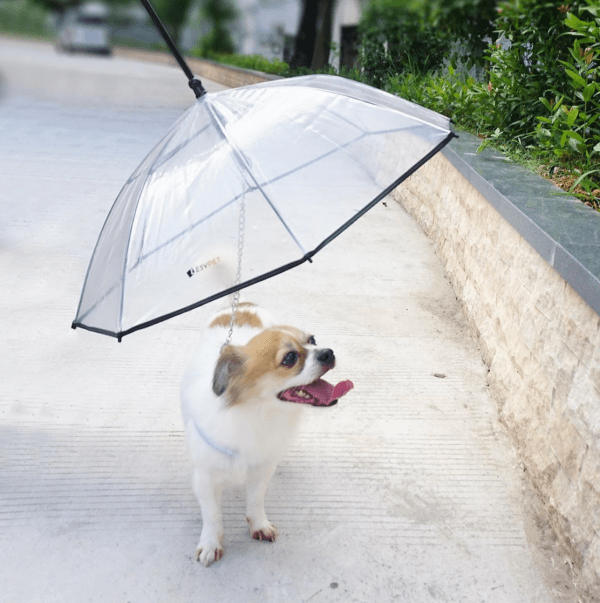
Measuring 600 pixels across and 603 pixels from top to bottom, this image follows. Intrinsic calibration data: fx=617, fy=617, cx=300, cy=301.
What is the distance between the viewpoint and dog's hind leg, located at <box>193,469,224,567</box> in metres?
2.49

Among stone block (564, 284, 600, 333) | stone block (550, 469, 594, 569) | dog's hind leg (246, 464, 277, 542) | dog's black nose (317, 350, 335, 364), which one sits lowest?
dog's hind leg (246, 464, 277, 542)

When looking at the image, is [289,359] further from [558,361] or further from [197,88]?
[558,361]

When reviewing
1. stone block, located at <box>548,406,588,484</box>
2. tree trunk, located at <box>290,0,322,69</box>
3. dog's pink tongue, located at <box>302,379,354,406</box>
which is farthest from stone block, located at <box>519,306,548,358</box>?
tree trunk, located at <box>290,0,322,69</box>

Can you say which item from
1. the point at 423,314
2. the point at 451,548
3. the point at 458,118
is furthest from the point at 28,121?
the point at 451,548

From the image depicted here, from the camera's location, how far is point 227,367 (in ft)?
7.11

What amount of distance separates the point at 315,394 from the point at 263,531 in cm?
82

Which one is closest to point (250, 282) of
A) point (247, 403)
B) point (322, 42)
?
point (247, 403)

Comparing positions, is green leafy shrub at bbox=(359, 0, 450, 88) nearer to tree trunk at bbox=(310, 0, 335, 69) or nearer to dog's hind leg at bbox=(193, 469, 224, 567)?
tree trunk at bbox=(310, 0, 335, 69)

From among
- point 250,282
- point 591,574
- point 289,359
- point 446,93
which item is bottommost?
point 591,574

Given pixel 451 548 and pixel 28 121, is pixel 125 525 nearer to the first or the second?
pixel 451 548

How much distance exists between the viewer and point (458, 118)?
5.85 metres

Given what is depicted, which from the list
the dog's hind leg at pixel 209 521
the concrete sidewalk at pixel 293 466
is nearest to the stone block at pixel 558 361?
the concrete sidewalk at pixel 293 466

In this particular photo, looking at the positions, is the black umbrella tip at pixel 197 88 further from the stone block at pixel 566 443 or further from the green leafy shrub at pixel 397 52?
the green leafy shrub at pixel 397 52

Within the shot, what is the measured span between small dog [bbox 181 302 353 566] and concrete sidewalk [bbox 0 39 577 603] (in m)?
0.24
